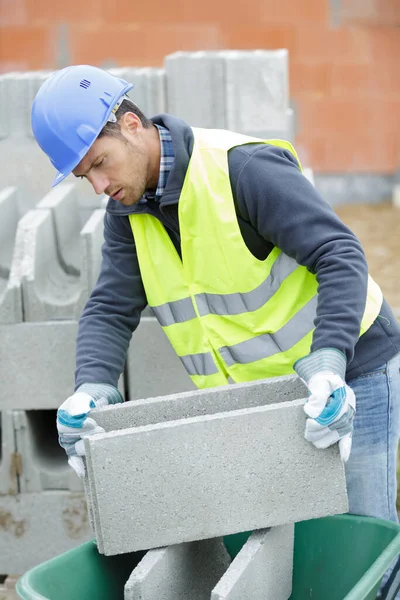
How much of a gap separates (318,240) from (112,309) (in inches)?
→ 30.4

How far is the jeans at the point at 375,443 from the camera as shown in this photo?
2881 millimetres

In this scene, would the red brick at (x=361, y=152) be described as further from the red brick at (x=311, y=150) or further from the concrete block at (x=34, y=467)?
the concrete block at (x=34, y=467)

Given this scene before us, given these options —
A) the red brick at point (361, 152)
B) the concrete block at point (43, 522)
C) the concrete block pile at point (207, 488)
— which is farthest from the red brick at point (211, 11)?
the concrete block pile at point (207, 488)

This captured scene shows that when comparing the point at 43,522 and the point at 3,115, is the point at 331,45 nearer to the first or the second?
the point at 3,115

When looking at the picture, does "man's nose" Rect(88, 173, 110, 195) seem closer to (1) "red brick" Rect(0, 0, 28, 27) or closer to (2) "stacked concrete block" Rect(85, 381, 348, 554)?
(2) "stacked concrete block" Rect(85, 381, 348, 554)

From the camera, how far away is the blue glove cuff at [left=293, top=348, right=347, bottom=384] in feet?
8.18

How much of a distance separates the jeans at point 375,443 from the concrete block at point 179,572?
1.48ft

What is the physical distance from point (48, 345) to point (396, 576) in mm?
1698

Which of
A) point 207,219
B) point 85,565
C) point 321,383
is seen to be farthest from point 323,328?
point 85,565

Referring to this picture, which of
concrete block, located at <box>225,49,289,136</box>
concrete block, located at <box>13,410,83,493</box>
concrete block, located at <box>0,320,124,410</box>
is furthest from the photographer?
concrete block, located at <box>225,49,289,136</box>

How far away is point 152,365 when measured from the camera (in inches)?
150

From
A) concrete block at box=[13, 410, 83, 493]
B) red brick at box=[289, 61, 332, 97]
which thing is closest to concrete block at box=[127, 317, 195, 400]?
concrete block at box=[13, 410, 83, 493]

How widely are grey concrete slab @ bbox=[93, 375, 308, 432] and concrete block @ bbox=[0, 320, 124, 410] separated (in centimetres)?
116

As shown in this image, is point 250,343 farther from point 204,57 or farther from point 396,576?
point 204,57
